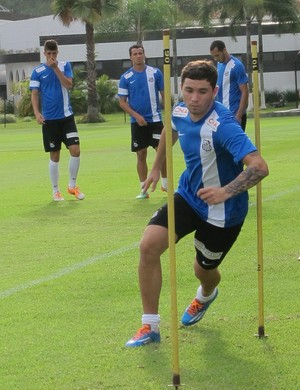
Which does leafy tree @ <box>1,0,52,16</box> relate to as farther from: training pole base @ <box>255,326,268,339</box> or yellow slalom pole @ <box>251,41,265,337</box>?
training pole base @ <box>255,326,268,339</box>

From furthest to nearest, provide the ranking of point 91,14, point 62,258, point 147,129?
→ 1. point 91,14
2. point 147,129
3. point 62,258

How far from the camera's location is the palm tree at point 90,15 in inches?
2322

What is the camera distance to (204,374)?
6.17 m

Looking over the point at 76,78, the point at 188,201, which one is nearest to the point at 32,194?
the point at 188,201

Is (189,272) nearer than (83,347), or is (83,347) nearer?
(83,347)

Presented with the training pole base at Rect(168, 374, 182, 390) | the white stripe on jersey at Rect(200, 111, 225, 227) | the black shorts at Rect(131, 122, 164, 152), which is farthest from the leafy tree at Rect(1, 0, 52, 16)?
the training pole base at Rect(168, 374, 182, 390)

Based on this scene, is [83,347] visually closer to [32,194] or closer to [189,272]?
[189,272]

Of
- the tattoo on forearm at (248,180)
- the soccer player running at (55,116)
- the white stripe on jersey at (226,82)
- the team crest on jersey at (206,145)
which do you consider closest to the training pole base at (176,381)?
the tattoo on forearm at (248,180)

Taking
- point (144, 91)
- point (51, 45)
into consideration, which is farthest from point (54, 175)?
point (51, 45)

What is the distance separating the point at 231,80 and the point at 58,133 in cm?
311

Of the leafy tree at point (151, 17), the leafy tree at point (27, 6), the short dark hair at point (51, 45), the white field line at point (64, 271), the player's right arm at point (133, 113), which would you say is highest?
the leafy tree at point (27, 6)

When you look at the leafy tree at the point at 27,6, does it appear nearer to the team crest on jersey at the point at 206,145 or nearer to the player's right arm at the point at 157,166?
the player's right arm at the point at 157,166

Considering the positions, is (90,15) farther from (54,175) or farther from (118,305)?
(118,305)

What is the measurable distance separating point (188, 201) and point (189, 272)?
2.70 m
